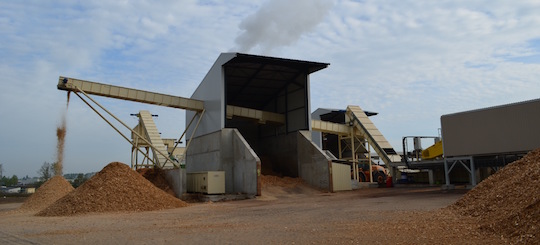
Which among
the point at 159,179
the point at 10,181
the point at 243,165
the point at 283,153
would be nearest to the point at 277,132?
the point at 283,153

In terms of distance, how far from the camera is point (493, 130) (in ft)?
71.1

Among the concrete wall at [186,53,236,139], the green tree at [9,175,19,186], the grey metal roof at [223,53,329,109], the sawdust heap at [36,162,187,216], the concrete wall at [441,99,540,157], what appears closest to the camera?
the sawdust heap at [36,162,187,216]

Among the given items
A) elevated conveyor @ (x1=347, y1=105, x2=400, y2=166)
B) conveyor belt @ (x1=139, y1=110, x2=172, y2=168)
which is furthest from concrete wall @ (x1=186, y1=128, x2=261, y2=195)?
elevated conveyor @ (x1=347, y1=105, x2=400, y2=166)

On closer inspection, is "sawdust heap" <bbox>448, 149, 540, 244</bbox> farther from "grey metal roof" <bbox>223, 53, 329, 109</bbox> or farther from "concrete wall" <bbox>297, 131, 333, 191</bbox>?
"grey metal roof" <bbox>223, 53, 329, 109</bbox>

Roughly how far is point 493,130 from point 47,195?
25000 millimetres

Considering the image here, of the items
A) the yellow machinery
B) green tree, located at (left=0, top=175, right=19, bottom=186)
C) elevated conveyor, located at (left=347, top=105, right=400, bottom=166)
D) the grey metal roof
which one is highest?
the grey metal roof

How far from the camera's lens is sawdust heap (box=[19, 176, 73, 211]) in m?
22.4

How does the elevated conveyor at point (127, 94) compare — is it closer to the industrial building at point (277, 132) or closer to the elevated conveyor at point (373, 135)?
the industrial building at point (277, 132)

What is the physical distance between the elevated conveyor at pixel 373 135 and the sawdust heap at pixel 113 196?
19000 millimetres

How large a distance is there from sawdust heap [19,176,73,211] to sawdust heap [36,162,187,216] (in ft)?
14.9

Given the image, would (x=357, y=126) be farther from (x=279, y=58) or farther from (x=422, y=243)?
(x=422, y=243)

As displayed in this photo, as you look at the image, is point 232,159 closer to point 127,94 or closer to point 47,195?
point 127,94

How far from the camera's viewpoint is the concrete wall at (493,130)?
20.3 metres

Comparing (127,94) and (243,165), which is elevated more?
(127,94)
